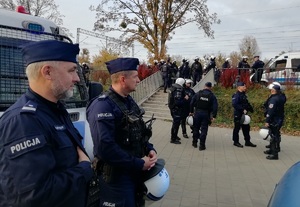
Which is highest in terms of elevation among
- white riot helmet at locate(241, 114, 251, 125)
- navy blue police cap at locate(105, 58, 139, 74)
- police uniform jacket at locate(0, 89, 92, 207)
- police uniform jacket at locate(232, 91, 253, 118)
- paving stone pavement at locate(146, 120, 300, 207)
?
navy blue police cap at locate(105, 58, 139, 74)

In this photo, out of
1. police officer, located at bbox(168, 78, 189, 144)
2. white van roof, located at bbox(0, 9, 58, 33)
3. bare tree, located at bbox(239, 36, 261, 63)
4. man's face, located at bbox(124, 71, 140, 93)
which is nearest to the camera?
man's face, located at bbox(124, 71, 140, 93)

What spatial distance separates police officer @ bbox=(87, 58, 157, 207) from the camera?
94.9 inches

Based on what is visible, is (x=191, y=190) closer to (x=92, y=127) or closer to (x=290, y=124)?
(x=92, y=127)

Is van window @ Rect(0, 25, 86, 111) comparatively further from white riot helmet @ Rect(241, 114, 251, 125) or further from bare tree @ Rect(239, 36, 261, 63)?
bare tree @ Rect(239, 36, 261, 63)

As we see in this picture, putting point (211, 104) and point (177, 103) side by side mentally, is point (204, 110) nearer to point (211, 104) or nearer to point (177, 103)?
point (211, 104)

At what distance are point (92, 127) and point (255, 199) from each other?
3623 millimetres

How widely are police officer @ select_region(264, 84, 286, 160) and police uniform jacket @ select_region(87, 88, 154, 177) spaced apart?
18.9 feet

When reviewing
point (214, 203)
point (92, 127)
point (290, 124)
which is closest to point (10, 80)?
point (92, 127)

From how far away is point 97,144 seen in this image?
2.44m

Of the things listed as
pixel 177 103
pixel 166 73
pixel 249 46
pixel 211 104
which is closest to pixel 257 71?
pixel 166 73

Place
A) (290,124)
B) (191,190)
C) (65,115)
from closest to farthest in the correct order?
(65,115) < (191,190) < (290,124)

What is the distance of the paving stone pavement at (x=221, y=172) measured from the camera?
4.86m

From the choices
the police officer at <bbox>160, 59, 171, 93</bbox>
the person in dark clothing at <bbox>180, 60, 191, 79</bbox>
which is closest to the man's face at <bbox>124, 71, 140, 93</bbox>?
the police officer at <bbox>160, 59, 171, 93</bbox>

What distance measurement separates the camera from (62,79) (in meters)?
1.71
